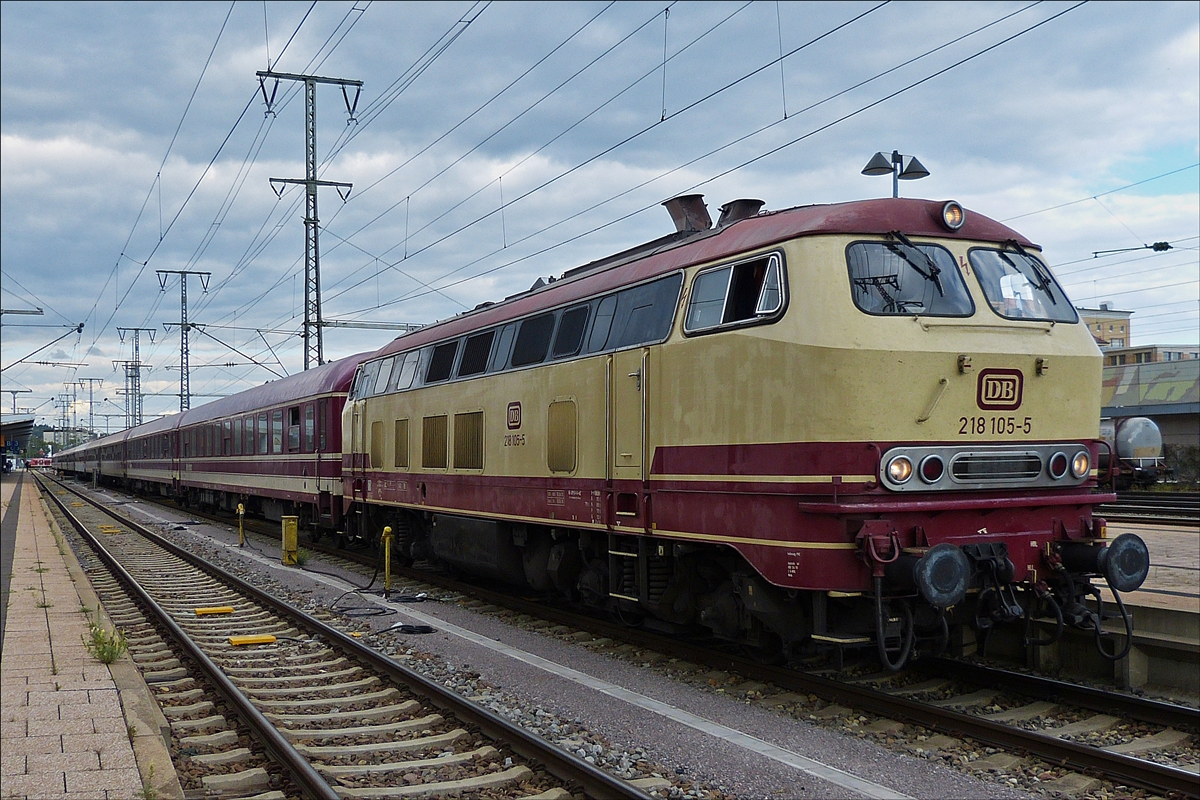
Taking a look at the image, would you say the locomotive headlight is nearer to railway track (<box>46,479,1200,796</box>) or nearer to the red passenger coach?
railway track (<box>46,479,1200,796</box>)

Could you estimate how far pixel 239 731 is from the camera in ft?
23.9

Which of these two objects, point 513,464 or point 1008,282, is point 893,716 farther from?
point 513,464

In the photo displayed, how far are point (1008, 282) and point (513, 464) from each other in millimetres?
5727

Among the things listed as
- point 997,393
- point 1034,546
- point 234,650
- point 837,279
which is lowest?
point 234,650

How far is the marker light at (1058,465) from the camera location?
25.7 feet

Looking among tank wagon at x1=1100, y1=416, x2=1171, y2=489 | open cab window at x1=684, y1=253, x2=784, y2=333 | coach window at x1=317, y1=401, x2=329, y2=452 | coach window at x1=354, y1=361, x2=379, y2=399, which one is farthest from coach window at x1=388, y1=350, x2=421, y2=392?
tank wagon at x1=1100, y1=416, x2=1171, y2=489

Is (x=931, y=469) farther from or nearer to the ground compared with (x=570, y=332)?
nearer to the ground

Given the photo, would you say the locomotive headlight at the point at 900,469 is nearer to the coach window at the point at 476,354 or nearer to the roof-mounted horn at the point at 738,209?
the roof-mounted horn at the point at 738,209

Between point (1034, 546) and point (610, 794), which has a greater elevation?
point (1034, 546)

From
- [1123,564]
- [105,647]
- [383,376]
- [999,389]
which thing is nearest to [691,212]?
[999,389]

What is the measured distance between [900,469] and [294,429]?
1755 centimetres

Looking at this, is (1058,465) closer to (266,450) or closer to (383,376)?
(383,376)

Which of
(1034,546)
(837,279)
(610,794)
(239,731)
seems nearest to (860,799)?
(610,794)

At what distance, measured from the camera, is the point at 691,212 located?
35.0 ft
